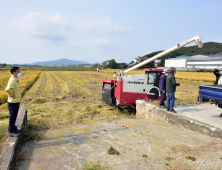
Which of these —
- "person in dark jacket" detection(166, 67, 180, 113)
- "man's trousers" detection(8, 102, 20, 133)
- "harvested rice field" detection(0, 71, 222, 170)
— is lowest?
"harvested rice field" detection(0, 71, 222, 170)

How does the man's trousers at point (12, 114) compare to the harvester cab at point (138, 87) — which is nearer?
the man's trousers at point (12, 114)

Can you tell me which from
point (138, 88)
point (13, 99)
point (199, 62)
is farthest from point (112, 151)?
point (199, 62)

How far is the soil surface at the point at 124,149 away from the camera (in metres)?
3.48

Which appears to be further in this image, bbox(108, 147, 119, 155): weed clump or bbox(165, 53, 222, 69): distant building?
bbox(165, 53, 222, 69): distant building

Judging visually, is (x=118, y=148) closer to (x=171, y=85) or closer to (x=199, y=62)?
(x=171, y=85)

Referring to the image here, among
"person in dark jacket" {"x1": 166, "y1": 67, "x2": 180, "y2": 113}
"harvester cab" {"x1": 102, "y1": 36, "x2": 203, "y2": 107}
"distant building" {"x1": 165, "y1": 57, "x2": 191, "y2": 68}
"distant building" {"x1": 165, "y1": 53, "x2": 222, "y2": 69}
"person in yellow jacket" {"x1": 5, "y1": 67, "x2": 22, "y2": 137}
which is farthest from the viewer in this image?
"distant building" {"x1": 165, "y1": 57, "x2": 191, "y2": 68}

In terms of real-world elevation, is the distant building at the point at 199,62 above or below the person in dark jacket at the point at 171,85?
above

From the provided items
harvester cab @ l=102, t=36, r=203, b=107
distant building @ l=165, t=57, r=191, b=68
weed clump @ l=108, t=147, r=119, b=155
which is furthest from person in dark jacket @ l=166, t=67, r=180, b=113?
distant building @ l=165, t=57, r=191, b=68

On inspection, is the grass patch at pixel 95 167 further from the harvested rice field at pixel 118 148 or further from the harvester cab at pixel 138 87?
the harvester cab at pixel 138 87

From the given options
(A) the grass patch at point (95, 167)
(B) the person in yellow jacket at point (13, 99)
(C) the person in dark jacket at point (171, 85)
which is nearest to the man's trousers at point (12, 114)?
(B) the person in yellow jacket at point (13, 99)

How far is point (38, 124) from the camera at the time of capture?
243 inches

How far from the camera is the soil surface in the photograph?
11.4 ft

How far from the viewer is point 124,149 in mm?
4152

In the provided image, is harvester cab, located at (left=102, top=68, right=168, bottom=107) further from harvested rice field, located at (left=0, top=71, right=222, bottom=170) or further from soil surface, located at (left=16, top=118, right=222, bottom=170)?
soil surface, located at (left=16, top=118, right=222, bottom=170)
